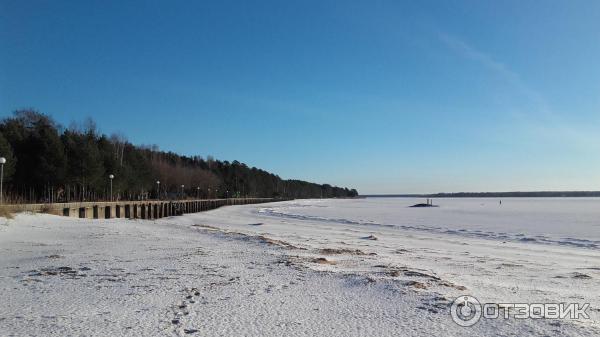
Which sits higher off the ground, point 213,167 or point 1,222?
point 213,167

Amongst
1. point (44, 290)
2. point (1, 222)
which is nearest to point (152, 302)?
point (44, 290)

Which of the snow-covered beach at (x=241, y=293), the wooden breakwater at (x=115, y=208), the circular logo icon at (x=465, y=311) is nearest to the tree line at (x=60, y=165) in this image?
the wooden breakwater at (x=115, y=208)

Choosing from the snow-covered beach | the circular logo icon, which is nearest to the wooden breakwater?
the snow-covered beach

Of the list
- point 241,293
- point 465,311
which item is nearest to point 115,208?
point 241,293

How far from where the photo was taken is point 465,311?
16.6 feet

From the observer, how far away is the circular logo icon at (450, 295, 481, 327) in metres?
4.72

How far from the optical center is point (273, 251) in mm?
10398

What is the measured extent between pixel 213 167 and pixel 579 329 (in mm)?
153753

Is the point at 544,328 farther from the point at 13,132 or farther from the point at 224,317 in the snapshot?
the point at 13,132

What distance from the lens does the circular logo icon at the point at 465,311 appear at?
472 centimetres

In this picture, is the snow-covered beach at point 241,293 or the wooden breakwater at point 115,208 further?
the wooden breakwater at point 115,208

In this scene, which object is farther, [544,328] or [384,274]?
[384,274]

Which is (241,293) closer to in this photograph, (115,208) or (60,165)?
(115,208)

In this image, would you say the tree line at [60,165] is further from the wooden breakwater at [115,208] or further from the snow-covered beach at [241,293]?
the snow-covered beach at [241,293]
